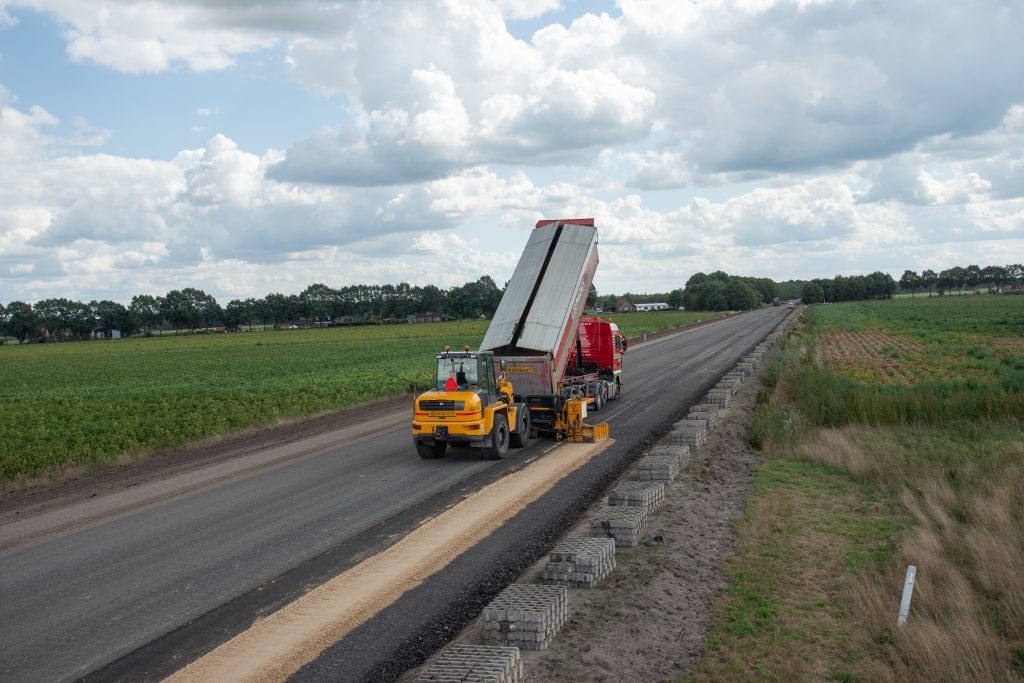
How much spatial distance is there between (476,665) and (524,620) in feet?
3.40

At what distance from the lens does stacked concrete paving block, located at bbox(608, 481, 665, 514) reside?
1203cm

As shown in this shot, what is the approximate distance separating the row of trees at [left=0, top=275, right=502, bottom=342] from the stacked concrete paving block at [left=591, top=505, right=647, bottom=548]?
427 feet

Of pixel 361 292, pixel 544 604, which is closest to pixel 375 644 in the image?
pixel 544 604

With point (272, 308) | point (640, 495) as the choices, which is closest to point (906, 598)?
Answer: point (640, 495)

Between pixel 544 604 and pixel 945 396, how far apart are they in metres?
17.5

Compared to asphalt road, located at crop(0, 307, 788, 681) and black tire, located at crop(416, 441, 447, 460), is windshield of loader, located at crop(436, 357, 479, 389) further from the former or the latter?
asphalt road, located at crop(0, 307, 788, 681)

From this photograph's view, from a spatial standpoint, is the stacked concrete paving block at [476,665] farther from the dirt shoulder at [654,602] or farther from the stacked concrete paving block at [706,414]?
the stacked concrete paving block at [706,414]

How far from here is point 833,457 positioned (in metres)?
16.2

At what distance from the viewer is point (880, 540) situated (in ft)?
37.1

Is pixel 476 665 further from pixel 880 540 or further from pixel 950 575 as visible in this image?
pixel 880 540

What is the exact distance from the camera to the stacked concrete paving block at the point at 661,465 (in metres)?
14.2

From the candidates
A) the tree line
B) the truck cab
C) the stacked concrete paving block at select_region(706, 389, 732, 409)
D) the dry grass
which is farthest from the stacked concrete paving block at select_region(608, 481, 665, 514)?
the tree line

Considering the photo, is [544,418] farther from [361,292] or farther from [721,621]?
[361,292]

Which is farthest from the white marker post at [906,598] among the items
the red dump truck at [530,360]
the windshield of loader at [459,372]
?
the windshield of loader at [459,372]
